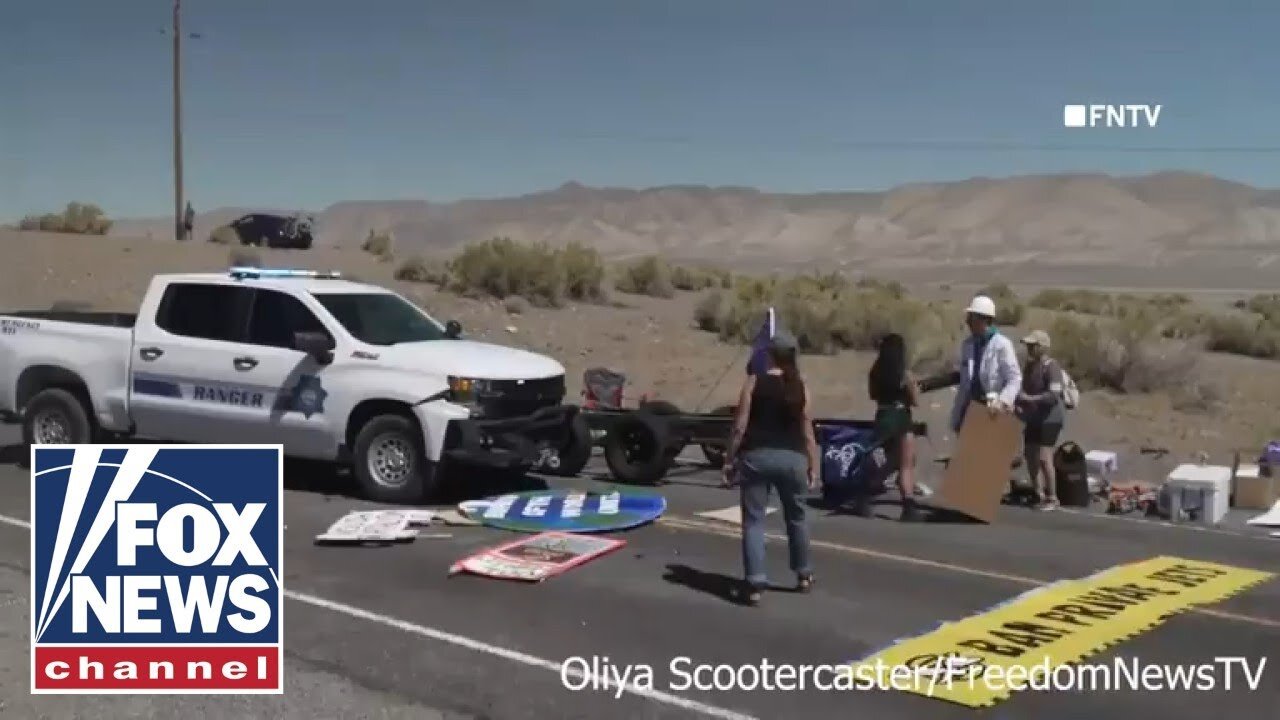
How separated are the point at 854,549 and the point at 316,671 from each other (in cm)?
463

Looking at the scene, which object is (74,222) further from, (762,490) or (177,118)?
(762,490)

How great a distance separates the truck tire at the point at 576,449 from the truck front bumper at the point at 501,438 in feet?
1.24

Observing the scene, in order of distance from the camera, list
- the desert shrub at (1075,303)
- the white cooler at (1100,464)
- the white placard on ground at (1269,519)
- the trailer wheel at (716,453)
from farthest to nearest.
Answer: the desert shrub at (1075,303)
the trailer wheel at (716,453)
the white cooler at (1100,464)
the white placard on ground at (1269,519)

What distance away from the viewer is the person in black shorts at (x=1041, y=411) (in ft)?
40.2

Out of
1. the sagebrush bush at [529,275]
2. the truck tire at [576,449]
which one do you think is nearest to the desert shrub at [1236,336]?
the sagebrush bush at [529,275]

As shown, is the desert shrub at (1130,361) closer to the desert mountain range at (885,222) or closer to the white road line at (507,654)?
the white road line at (507,654)

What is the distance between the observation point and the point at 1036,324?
109ft


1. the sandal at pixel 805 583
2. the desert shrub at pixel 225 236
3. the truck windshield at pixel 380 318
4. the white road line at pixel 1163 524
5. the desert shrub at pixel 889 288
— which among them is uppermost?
the desert shrub at pixel 225 236

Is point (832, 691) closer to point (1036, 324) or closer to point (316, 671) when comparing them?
point (316, 671)

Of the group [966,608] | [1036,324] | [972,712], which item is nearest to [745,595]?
[966,608]

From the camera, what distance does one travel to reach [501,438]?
458 inches

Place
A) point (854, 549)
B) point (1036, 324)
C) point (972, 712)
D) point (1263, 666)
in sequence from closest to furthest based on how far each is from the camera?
point (972, 712) < point (1263, 666) < point (854, 549) < point (1036, 324)

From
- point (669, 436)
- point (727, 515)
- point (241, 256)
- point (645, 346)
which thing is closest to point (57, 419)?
point (669, 436)

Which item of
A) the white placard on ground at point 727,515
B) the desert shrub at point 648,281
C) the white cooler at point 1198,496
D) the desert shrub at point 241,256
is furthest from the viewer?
the desert shrub at point 241,256
